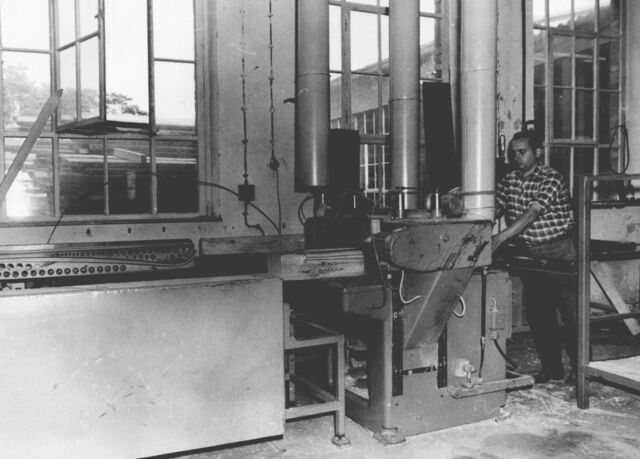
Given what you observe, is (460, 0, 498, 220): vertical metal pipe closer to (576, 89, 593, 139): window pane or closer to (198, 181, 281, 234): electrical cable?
(198, 181, 281, 234): electrical cable

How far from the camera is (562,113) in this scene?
5.36m

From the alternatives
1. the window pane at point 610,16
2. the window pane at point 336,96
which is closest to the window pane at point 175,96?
the window pane at point 336,96

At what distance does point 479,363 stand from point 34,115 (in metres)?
3.09

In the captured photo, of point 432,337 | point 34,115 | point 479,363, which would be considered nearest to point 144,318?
point 432,337

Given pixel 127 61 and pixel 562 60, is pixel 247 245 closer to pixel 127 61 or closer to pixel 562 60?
pixel 127 61

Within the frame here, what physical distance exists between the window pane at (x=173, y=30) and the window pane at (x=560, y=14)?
128 inches

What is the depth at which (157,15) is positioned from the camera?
3.97 meters

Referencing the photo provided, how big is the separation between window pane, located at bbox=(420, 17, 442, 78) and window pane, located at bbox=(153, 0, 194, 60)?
1.98m

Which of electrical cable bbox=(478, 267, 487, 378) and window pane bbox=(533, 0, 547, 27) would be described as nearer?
electrical cable bbox=(478, 267, 487, 378)

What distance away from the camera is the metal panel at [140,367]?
2.08 m

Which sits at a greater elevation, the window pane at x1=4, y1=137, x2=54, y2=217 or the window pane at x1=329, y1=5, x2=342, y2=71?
the window pane at x1=329, y1=5, x2=342, y2=71

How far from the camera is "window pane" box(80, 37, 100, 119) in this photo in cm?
336

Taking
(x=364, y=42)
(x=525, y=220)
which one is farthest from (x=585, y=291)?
(x=364, y=42)

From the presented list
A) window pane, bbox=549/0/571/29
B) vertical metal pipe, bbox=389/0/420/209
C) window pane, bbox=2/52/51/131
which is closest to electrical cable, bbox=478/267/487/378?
vertical metal pipe, bbox=389/0/420/209
